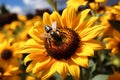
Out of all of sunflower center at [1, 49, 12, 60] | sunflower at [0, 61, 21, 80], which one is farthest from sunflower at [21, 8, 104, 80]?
sunflower center at [1, 49, 12, 60]

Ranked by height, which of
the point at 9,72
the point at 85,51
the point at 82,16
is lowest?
the point at 9,72

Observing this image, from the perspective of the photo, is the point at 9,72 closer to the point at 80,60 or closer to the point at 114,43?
the point at 114,43

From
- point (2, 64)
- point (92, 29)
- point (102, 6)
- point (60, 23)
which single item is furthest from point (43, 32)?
point (102, 6)

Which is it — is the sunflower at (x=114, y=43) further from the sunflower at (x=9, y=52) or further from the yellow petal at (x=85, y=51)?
the yellow petal at (x=85, y=51)

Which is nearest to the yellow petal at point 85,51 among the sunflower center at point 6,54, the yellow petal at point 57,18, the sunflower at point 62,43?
the sunflower at point 62,43

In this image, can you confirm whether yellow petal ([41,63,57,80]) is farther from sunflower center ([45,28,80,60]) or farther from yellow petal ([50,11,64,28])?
yellow petal ([50,11,64,28])

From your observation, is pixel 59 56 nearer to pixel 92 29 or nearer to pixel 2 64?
pixel 92 29

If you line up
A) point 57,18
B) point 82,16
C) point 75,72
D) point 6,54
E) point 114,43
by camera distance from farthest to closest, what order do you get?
point 6,54 < point 114,43 < point 57,18 < point 82,16 < point 75,72

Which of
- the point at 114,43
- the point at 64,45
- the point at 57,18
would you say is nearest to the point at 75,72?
the point at 64,45
